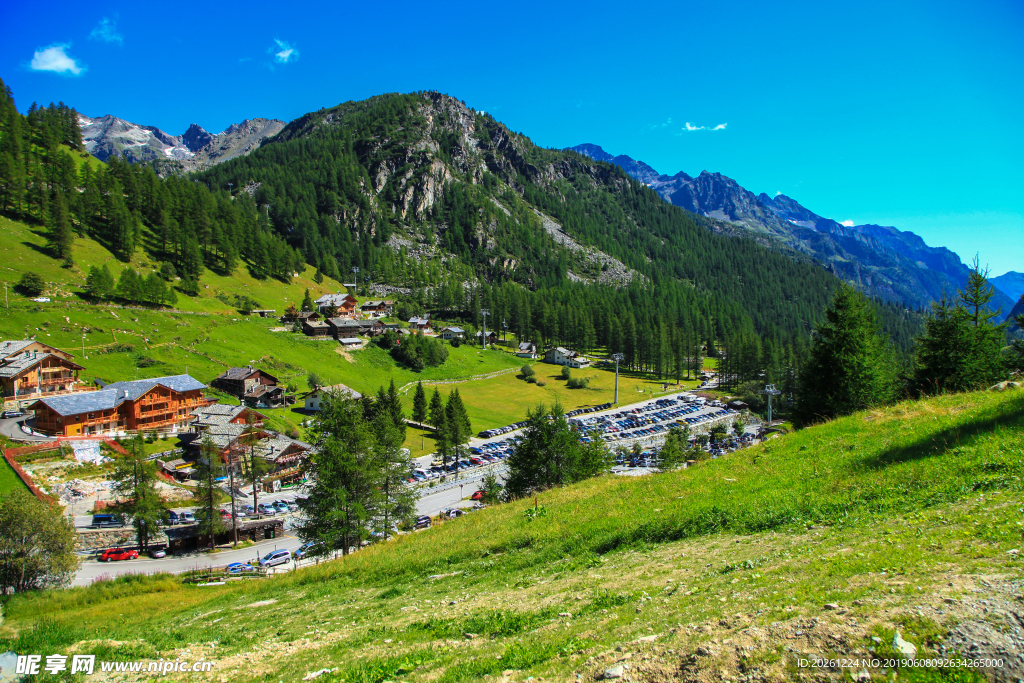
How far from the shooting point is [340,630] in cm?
927

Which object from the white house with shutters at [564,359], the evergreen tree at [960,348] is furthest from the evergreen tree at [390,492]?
the white house with shutters at [564,359]

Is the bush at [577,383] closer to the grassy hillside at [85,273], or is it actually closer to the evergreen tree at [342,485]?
the grassy hillside at [85,273]

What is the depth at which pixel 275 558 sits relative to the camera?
33.7 metres

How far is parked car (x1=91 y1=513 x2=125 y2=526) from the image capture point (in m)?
35.9

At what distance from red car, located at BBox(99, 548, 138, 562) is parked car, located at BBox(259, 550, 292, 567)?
29.4ft

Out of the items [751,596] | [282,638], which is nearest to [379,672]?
[282,638]

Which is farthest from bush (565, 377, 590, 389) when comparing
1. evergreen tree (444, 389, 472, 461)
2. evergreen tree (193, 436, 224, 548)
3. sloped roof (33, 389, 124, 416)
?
sloped roof (33, 389, 124, 416)

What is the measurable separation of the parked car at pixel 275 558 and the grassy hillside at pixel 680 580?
55.6 ft

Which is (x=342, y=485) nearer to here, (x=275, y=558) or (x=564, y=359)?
(x=275, y=558)

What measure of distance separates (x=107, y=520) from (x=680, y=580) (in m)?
45.8

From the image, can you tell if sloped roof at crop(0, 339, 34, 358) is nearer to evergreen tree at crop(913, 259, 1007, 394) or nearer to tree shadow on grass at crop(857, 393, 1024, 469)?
tree shadow on grass at crop(857, 393, 1024, 469)

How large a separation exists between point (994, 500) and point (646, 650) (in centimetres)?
749

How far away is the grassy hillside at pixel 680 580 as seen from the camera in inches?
197

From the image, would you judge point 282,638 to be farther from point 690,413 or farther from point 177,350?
point 690,413
